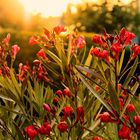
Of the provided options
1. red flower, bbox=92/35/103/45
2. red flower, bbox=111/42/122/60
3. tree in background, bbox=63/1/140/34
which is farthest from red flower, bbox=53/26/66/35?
tree in background, bbox=63/1/140/34

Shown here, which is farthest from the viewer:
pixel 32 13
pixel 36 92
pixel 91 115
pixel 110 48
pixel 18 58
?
pixel 32 13

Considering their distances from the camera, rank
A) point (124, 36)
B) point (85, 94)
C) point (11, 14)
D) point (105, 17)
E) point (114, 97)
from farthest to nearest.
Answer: point (105, 17), point (11, 14), point (85, 94), point (124, 36), point (114, 97)

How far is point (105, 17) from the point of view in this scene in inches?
1577

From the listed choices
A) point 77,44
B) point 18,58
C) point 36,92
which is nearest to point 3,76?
point 36,92

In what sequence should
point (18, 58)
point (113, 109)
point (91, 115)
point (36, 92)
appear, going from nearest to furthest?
point (113, 109), point (91, 115), point (36, 92), point (18, 58)

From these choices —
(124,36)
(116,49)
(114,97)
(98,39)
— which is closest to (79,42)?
(98,39)

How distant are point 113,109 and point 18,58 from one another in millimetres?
6466

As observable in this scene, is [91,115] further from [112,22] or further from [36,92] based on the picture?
[112,22]

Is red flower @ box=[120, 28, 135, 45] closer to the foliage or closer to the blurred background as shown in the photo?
the foliage

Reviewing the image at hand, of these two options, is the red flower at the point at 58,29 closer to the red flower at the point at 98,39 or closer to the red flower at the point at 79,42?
the red flower at the point at 79,42

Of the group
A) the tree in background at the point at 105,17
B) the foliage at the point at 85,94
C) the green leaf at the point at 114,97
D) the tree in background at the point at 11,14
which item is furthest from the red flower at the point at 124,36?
the tree in background at the point at 105,17

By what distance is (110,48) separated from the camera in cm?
297

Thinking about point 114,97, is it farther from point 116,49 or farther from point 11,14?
point 11,14

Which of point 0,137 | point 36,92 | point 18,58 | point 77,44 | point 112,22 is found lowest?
point 112,22
